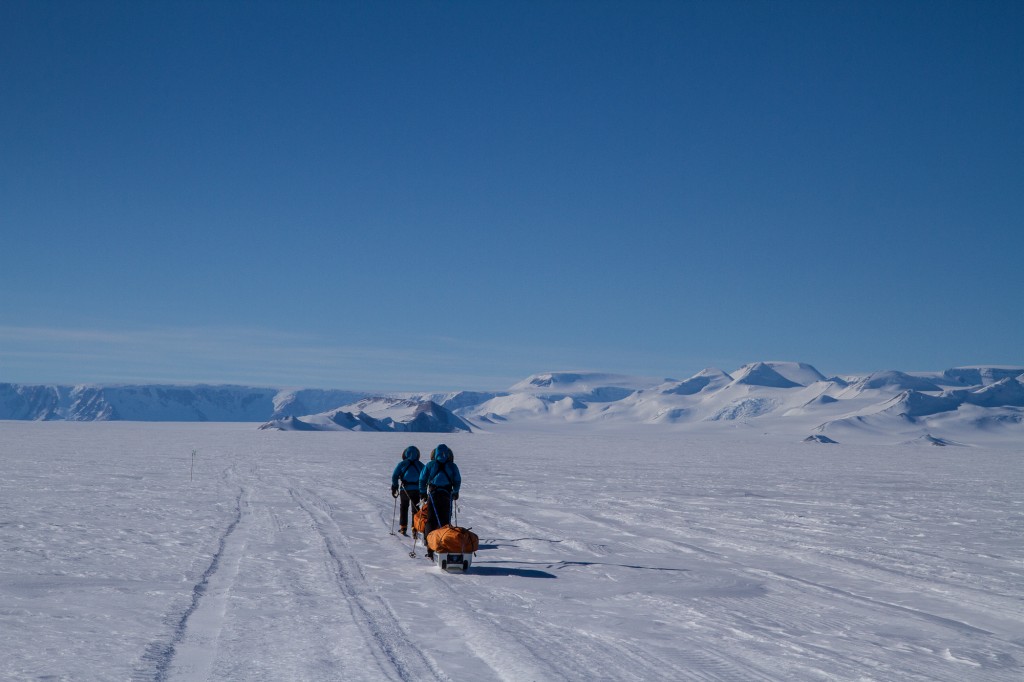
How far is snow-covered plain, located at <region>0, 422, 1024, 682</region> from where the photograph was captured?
5.19 m

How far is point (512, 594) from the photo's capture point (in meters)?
7.43

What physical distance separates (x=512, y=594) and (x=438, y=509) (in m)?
2.24

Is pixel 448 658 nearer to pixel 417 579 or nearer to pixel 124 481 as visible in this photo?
pixel 417 579

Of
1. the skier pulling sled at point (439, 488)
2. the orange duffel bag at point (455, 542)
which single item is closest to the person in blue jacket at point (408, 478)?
the skier pulling sled at point (439, 488)

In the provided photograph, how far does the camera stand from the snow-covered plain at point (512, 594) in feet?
17.0

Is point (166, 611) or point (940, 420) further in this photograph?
point (940, 420)

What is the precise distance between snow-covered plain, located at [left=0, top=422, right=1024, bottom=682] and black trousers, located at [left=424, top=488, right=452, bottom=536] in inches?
18.1

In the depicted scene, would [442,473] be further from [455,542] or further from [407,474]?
[407,474]

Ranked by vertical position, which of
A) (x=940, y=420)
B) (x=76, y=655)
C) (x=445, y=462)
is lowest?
(x=76, y=655)

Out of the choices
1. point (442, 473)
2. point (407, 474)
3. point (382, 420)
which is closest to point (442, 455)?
point (442, 473)

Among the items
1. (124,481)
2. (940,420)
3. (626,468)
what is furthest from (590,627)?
(940,420)

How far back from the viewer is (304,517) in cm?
1312

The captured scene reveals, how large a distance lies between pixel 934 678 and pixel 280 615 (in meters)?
4.43

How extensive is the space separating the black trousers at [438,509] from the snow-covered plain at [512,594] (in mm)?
459
